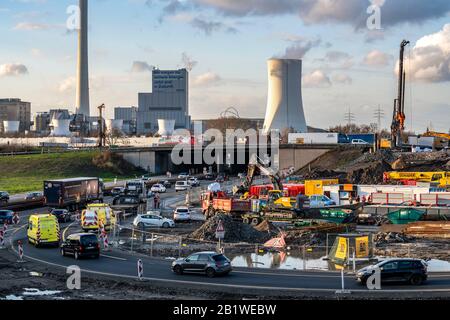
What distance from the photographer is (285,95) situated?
11700cm

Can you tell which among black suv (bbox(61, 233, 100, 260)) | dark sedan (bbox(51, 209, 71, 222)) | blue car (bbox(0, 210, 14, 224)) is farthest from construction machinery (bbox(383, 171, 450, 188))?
black suv (bbox(61, 233, 100, 260))

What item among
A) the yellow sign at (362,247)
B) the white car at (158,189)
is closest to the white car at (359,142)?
the white car at (158,189)

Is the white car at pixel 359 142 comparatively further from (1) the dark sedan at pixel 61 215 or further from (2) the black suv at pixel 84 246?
(2) the black suv at pixel 84 246

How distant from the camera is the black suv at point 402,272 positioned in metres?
27.6

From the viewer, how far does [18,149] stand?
132 m

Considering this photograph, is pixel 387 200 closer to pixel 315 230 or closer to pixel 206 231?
pixel 315 230

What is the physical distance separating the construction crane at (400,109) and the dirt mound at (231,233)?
234ft

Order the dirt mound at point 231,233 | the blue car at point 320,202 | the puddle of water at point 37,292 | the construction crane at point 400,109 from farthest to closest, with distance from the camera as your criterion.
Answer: the construction crane at point 400,109, the blue car at point 320,202, the dirt mound at point 231,233, the puddle of water at point 37,292

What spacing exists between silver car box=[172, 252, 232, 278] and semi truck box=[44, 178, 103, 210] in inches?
1181

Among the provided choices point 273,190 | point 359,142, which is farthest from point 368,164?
point 273,190

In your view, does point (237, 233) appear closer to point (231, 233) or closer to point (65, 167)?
point (231, 233)

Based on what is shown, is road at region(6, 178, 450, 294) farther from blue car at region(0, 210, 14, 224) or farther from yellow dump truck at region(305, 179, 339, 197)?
yellow dump truck at region(305, 179, 339, 197)

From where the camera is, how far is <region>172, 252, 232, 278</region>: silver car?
99.6 ft
